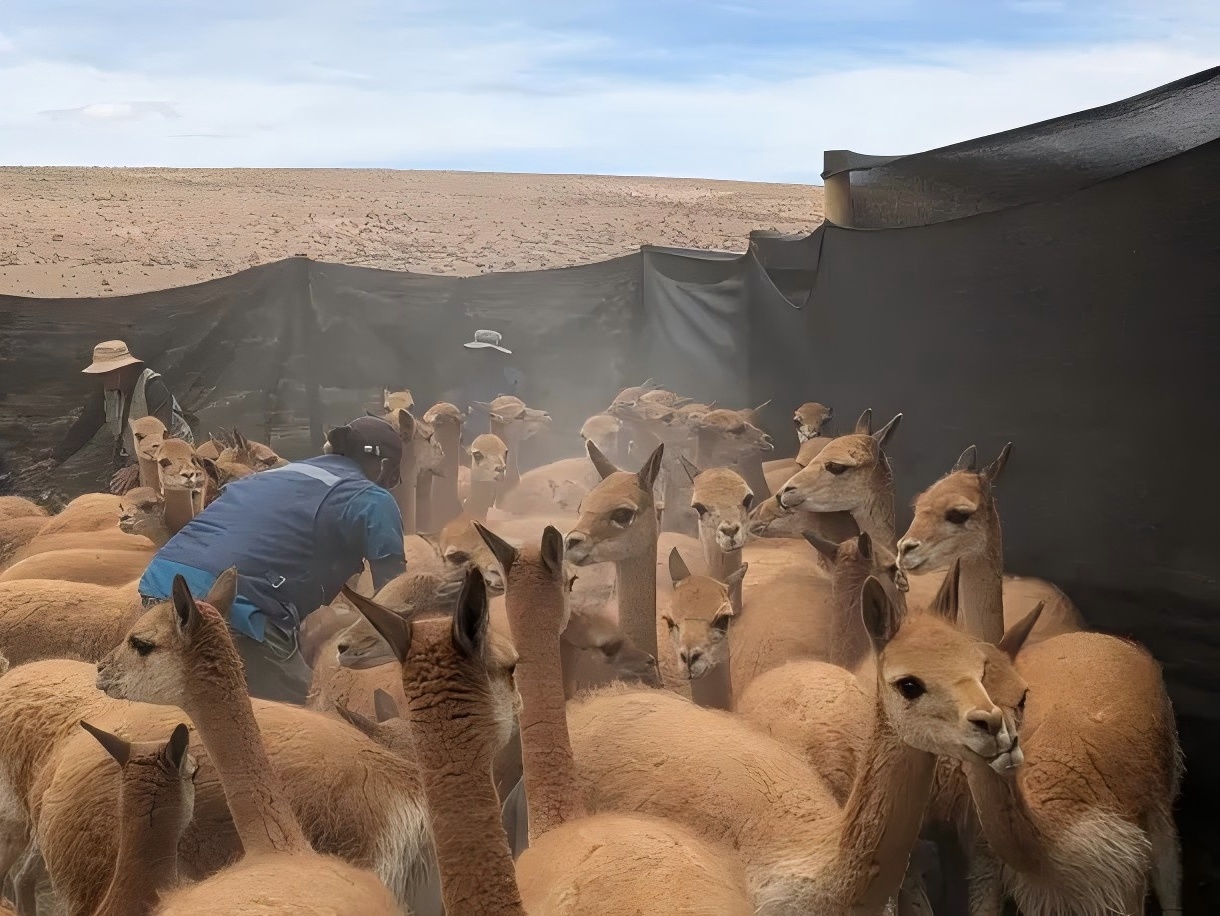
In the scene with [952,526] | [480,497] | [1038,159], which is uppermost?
[1038,159]

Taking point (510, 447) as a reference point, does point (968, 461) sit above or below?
above

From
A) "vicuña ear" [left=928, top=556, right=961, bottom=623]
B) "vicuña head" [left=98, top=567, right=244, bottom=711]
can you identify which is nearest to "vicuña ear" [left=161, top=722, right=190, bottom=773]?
"vicuña head" [left=98, top=567, right=244, bottom=711]

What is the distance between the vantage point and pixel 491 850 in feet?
8.29

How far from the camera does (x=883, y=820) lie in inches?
113

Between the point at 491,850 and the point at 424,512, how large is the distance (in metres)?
5.40

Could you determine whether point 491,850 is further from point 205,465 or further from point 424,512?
point 424,512

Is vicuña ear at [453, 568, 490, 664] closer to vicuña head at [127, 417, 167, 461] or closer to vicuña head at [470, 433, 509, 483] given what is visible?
vicuña head at [470, 433, 509, 483]

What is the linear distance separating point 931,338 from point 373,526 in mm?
3484

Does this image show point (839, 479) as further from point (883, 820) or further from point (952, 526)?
point (883, 820)

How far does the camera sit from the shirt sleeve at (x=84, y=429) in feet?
30.2

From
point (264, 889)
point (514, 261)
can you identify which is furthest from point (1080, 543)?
point (514, 261)

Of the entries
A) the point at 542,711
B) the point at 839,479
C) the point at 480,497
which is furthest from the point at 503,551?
the point at 480,497

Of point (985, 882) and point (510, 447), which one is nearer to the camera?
point (985, 882)

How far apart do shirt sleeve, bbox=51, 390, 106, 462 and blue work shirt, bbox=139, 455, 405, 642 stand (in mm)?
5059
